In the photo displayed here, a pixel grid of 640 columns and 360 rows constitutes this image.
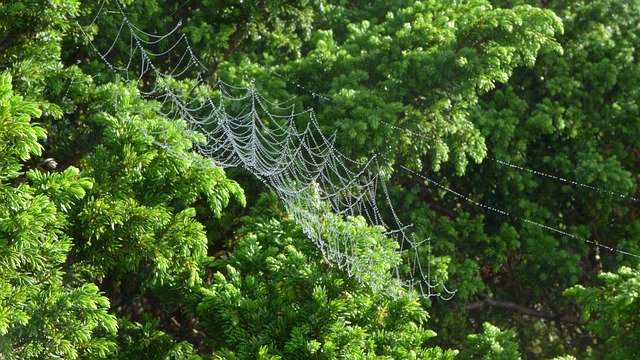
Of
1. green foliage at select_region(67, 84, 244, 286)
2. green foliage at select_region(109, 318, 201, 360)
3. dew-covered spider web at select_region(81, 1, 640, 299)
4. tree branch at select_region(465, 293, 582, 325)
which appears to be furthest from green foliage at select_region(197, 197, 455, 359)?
tree branch at select_region(465, 293, 582, 325)

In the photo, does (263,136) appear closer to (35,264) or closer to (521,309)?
(35,264)

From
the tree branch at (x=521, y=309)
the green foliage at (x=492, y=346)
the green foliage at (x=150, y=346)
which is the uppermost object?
the tree branch at (x=521, y=309)

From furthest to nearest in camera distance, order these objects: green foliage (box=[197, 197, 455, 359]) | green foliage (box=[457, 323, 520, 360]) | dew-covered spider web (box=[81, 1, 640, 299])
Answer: green foliage (box=[457, 323, 520, 360]) < dew-covered spider web (box=[81, 1, 640, 299]) < green foliage (box=[197, 197, 455, 359])

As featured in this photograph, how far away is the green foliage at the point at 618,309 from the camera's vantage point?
800 cm

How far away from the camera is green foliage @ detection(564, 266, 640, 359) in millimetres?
8000

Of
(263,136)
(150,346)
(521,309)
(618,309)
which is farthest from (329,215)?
(521,309)

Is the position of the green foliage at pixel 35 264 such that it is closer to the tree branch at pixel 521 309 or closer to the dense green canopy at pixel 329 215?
the dense green canopy at pixel 329 215

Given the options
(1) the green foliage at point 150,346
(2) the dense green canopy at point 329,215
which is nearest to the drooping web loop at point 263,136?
(2) the dense green canopy at point 329,215

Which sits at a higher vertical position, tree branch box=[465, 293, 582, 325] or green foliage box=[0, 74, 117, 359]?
tree branch box=[465, 293, 582, 325]

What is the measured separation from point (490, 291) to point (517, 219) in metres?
0.97

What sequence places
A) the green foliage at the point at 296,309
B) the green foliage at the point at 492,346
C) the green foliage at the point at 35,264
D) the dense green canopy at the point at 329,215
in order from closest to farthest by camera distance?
the green foliage at the point at 35,264
the dense green canopy at the point at 329,215
the green foliage at the point at 296,309
the green foliage at the point at 492,346

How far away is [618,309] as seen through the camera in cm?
806

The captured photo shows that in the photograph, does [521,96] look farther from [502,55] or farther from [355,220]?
[355,220]

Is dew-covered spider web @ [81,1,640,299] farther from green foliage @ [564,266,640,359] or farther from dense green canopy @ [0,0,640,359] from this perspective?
green foliage @ [564,266,640,359]
